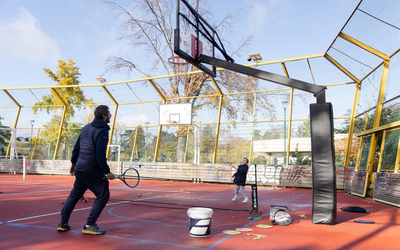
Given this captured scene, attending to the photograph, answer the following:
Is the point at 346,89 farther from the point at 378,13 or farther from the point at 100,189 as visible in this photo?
the point at 100,189

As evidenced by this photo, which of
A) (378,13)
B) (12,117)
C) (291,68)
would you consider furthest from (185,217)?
(12,117)

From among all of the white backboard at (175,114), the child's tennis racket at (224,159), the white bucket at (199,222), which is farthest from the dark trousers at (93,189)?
the white backboard at (175,114)

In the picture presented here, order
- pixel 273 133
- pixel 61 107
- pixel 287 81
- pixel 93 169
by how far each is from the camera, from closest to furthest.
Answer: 1. pixel 93 169
2. pixel 287 81
3. pixel 273 133
4. pixel 61 107

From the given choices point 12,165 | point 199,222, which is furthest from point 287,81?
point 12,165

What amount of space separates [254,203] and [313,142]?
6.12 ft

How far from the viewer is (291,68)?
14273mm

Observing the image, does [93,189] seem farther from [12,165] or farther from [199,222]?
[12,165]

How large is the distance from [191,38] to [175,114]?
9.35m

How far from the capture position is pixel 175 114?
1753cm

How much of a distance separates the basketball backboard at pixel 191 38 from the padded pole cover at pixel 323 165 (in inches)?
141

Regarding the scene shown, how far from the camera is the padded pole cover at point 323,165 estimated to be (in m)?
5.88

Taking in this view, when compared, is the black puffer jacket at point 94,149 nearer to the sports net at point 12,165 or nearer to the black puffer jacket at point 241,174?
the black puffer jacket at point 241,174

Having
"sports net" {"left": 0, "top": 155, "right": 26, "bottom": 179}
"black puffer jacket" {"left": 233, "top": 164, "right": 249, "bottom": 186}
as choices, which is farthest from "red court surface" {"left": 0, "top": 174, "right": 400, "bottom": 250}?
"sports net" {"left": 0, "top": 155, "right": 26, "bottom": 179}

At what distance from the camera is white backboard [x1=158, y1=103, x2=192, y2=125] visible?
680 inches
